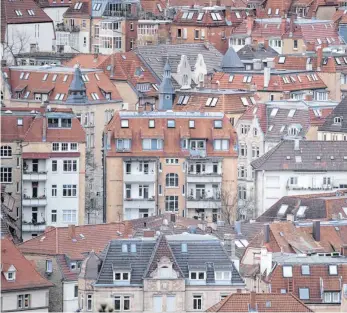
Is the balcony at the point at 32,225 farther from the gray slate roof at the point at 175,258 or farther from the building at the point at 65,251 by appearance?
the gray slate roof at the point at 175,258

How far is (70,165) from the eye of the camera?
545 ft

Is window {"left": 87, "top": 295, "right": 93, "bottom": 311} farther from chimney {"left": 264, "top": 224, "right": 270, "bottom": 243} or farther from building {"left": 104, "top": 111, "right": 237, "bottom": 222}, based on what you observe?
building {"left": 104, "top": 111, "right": 237, "bottom": 222}

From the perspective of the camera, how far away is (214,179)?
171 m

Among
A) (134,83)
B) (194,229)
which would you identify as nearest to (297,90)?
(134,83)

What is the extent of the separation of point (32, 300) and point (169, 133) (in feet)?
113

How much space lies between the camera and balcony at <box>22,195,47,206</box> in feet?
541

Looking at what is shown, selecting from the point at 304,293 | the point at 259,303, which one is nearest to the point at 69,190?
the point at 304,293

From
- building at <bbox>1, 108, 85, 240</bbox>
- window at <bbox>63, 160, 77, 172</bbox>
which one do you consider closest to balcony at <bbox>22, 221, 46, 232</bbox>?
building at <bbox>1, 108, 85, 240</bbox>

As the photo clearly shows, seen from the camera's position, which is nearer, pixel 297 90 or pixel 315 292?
pixel 315 292

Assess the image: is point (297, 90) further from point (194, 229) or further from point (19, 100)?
point (194, 229)

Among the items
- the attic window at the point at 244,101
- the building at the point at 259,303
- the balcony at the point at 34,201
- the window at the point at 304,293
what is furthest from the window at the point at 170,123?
the building at the point at 259,303

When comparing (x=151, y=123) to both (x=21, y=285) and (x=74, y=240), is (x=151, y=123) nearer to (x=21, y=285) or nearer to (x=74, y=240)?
(x=74, y=240)

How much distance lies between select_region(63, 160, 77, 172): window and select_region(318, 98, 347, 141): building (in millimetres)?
16362

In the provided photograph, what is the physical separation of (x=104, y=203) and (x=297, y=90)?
26127mm
